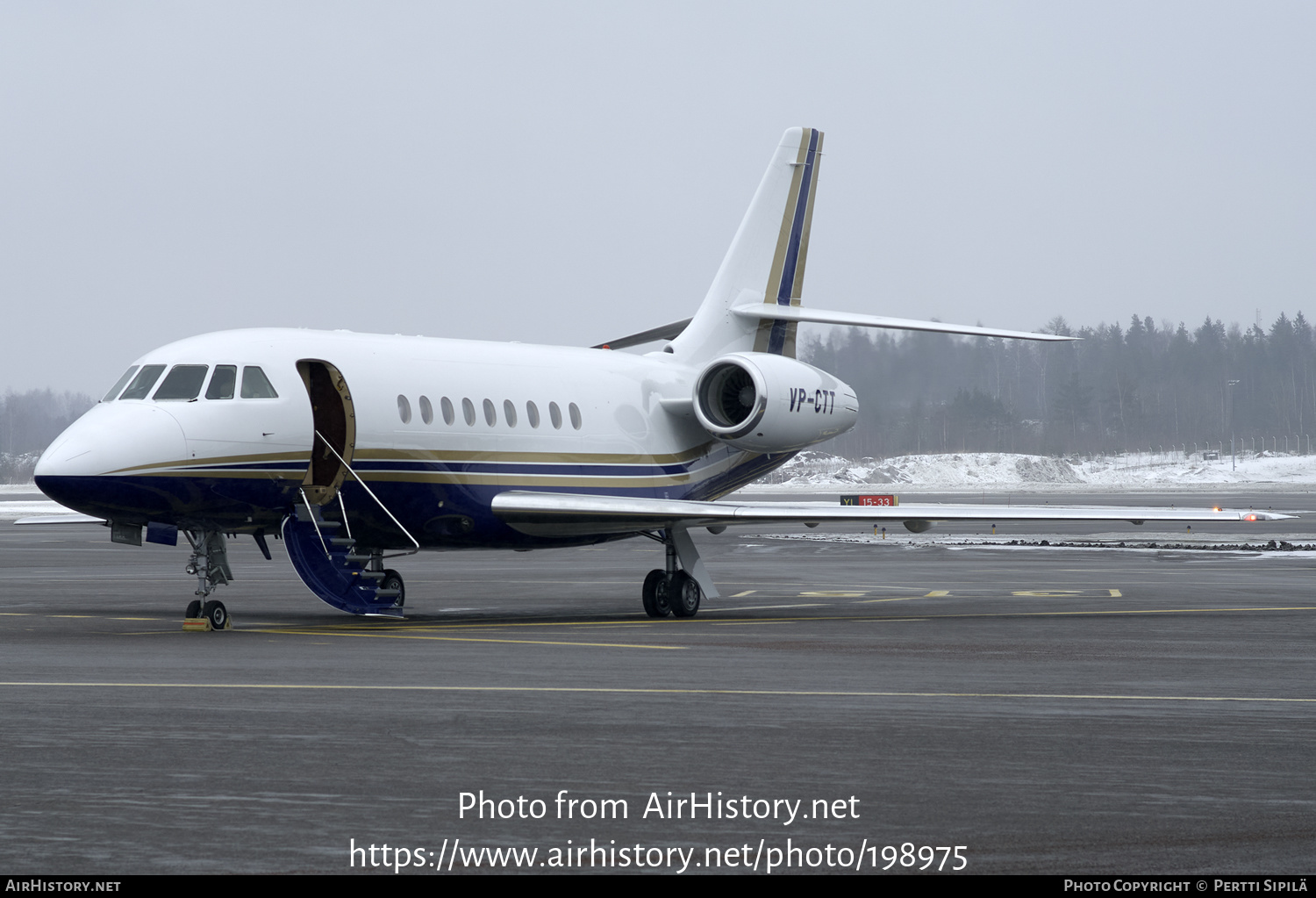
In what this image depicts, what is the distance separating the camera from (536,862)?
613 centimetres

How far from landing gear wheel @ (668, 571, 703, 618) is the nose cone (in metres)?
6.79

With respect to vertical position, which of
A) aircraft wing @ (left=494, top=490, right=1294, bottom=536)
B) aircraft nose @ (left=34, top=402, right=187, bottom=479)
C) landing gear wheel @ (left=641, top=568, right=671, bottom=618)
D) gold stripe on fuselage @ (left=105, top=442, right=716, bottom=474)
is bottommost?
landing gear wheel @ (left=641, top=568, right=671, bottom=618)

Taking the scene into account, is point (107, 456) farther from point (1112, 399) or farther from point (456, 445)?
point (1112, 399)

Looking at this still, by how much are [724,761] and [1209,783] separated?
7.97 ft

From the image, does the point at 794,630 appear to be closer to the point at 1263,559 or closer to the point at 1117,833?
the point at 1117,833

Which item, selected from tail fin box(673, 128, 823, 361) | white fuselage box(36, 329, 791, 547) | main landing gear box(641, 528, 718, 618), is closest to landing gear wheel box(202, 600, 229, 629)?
white fuselage box(36, 329, 791, 547)

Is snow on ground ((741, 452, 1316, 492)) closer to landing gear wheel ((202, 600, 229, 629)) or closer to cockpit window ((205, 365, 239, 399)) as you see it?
cockpit window ((205, 365, 239, 399))

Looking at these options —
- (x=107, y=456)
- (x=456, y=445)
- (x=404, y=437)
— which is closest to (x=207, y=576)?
(x=107, y=456)

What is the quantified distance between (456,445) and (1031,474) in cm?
9878

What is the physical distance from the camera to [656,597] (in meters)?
20.8

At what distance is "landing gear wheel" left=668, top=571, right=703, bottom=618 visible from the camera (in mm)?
20766

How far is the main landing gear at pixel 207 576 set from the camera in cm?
1728

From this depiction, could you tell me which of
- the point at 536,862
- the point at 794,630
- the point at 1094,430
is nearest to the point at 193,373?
the point at 794,630

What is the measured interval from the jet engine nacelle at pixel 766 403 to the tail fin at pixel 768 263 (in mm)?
1394
